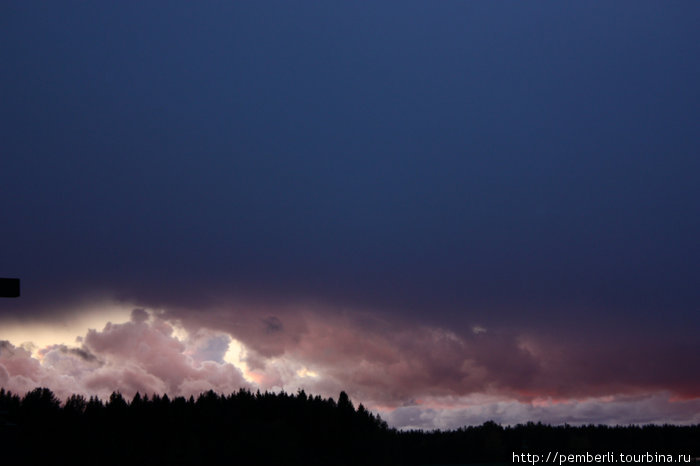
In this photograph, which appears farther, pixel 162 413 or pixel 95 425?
pixel 162 413

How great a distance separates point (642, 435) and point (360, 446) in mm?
91972

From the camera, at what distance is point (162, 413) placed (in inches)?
4065

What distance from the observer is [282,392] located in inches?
4934

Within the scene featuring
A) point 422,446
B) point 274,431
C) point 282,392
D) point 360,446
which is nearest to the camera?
point 274,431

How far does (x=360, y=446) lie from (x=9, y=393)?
193ft

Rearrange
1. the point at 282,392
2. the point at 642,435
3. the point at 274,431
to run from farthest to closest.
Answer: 1. the point at 642,435
2. the point at 282,392
3. the point at 274,431

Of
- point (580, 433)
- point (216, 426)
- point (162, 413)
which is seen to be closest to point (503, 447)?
point (580, 433)

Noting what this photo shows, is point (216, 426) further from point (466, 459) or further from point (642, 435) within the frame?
point (642, 435)

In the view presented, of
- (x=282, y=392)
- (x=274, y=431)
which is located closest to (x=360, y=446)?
(x=274, y=431)

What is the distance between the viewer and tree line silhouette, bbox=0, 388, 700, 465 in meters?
83.8

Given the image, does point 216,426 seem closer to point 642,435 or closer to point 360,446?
point 360,446

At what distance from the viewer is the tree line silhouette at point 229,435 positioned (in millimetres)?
83812

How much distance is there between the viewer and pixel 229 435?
105m

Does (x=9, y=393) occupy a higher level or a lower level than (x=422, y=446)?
higher
